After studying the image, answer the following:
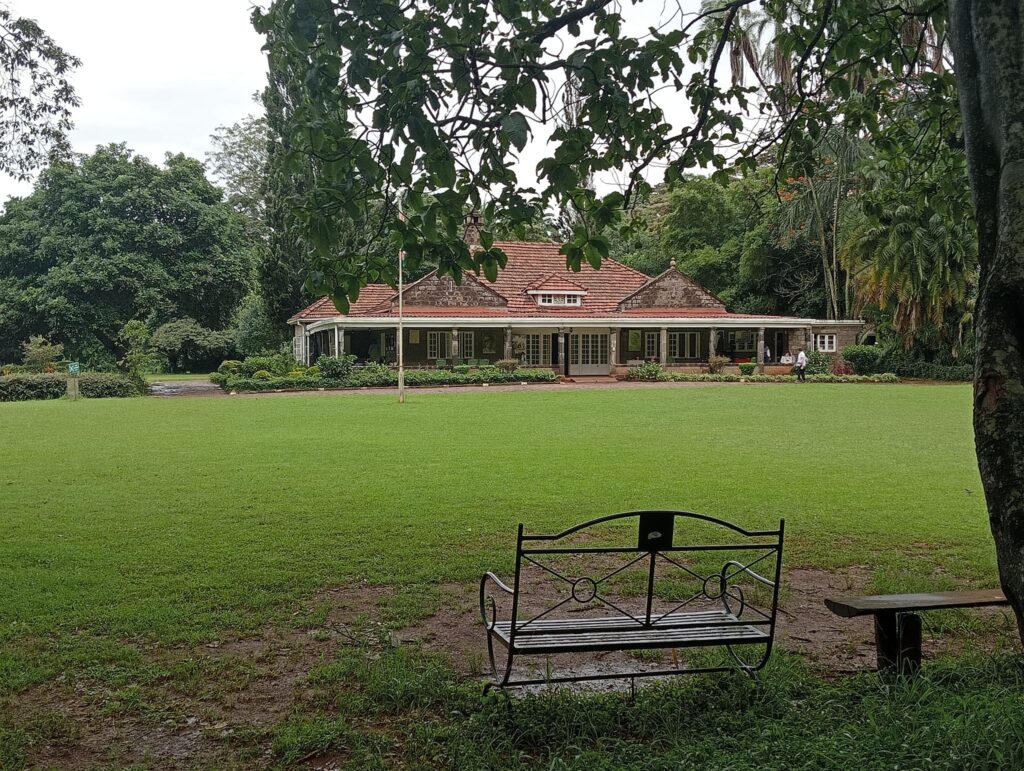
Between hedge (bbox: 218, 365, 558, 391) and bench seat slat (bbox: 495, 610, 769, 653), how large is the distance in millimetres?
26279

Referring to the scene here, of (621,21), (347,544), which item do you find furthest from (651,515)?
(347,544)

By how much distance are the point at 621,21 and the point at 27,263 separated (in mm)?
42010

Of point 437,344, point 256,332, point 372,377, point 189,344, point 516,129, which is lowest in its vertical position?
point 372,377

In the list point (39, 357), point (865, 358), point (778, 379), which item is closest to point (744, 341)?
point (865, 358)

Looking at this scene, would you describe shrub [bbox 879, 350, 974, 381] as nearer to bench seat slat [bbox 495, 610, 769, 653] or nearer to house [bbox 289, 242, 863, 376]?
house [bbox 289, 242, 863, 376]

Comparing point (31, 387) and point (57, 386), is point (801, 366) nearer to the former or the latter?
point (57, 386)

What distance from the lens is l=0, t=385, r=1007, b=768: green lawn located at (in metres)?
3.55

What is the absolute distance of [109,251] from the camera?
128ft

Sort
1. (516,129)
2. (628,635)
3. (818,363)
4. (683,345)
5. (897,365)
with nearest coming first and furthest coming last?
(516,129)
(628,635)
(897,365)
(818,363)
(683,345)

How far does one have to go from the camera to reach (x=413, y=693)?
3893 mm

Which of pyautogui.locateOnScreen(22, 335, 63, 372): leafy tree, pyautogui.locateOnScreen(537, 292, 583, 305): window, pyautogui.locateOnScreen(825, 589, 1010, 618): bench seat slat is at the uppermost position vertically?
pyautogui.locateOnScreen(537, 292, 583, 305): window

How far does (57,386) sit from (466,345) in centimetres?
1613

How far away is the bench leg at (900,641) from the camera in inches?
152

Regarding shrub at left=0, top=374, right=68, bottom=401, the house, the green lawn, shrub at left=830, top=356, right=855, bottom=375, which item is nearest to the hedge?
the house
